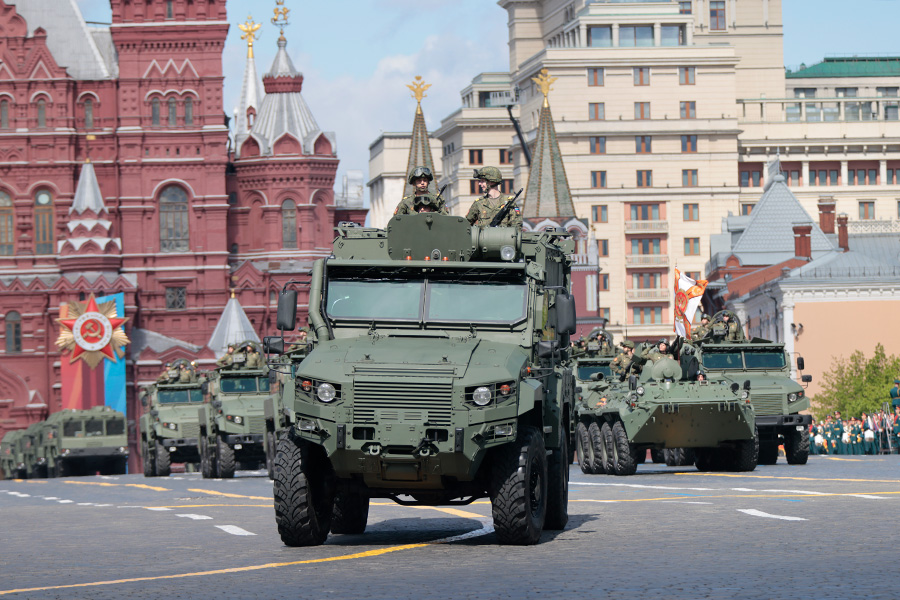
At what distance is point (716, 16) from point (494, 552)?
411 ft

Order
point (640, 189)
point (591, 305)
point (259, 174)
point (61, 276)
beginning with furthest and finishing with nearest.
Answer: point (640, 189) → point (591, 305) → point (259, 174) → point (61, 276)

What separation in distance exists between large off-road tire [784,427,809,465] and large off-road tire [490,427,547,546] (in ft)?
61.0

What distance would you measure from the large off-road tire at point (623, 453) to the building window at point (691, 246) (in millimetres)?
85476

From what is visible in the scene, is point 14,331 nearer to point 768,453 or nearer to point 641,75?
point 641,75

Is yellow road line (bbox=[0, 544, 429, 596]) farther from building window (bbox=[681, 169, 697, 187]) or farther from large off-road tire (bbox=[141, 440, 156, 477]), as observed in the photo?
building window (bbox=[681, 169, 697, 187])

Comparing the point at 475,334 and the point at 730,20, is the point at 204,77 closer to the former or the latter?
the point at 730,20

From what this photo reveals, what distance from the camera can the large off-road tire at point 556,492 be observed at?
15977 mm

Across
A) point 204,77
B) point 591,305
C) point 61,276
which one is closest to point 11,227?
point 61,276

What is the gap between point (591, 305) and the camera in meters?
94.8

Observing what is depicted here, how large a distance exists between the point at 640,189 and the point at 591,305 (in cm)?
2155

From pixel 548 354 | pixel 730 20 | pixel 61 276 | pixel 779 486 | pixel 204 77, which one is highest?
pixel 730 20

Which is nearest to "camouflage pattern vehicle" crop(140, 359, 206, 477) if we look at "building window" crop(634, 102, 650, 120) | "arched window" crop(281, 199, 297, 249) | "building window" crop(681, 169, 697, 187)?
"arched window" crop(281, 199, 297, 249)

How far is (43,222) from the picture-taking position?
84500 mm

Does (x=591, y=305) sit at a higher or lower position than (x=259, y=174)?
lower
